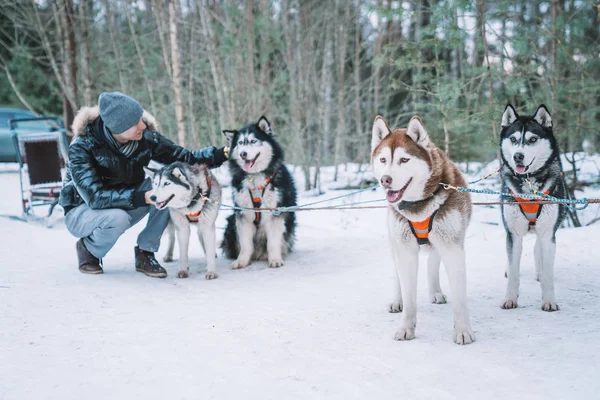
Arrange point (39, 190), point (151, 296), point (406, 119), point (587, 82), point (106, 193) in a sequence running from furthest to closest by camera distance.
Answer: point (406, 119)
point (39, 190)
point (587, 82)
point (106, 193)
point (151, 296)

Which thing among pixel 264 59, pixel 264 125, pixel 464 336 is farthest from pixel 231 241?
pixel 264 59

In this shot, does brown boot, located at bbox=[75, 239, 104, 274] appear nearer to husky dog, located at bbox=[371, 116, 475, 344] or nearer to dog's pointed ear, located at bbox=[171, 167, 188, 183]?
dog's pointed ear, located at bbox=[171, 167, 188, 183]

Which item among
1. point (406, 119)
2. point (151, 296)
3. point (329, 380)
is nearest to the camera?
point (329, 380)

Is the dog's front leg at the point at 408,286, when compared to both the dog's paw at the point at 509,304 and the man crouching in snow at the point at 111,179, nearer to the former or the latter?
the dog's paw at the point at 509,304

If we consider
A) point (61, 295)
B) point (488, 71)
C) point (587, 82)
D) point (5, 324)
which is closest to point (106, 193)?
point (61, 295)

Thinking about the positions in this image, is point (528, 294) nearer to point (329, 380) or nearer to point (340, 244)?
point (329, 380)

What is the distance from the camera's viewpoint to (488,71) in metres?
4.64

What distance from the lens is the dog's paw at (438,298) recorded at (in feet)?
9.32

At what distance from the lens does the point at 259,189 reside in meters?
4.00

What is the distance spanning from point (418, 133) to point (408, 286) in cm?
76

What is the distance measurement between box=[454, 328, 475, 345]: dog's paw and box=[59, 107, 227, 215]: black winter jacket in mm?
2495

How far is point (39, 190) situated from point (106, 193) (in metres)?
3.33

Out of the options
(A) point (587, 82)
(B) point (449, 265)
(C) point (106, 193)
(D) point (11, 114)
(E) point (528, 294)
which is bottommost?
(E) point (528, 294)

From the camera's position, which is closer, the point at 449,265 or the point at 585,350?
the point at 585,350
